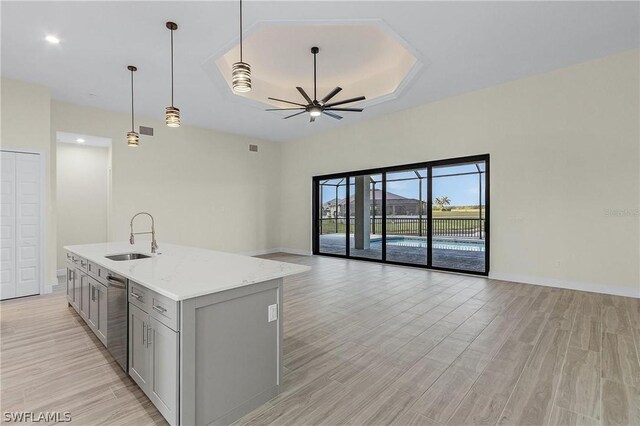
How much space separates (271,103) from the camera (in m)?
6.28

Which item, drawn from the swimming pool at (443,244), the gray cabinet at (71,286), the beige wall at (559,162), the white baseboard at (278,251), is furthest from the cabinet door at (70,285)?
the swimming pool at (443,244)

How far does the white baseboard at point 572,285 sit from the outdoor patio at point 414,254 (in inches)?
21.5

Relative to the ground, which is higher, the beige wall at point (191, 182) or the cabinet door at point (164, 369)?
the beige wall at point (191, 182)

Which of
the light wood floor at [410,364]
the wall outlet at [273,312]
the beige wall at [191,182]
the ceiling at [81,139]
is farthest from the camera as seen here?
the beige wall at [191,182]

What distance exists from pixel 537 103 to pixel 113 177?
7.86 meters

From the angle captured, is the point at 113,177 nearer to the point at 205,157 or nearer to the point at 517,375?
the point at 205,157

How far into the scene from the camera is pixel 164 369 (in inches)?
71.2

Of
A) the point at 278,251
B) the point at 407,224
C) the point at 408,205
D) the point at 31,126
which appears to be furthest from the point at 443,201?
the point at 31,126

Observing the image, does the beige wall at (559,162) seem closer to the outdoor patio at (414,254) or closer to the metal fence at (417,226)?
the outdoor patio at (414,254)

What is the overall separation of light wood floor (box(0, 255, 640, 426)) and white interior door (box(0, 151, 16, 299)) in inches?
18.3

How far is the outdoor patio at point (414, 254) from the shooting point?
6730mm

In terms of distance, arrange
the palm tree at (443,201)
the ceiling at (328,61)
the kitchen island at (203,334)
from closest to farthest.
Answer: the kitchen island at (203,334), the ceiling at (328,61), the palm tree at (443,201)

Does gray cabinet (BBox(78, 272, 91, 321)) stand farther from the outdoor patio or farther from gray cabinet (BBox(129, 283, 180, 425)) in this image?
the outdoor patio

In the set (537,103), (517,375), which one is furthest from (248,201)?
(517,375)
